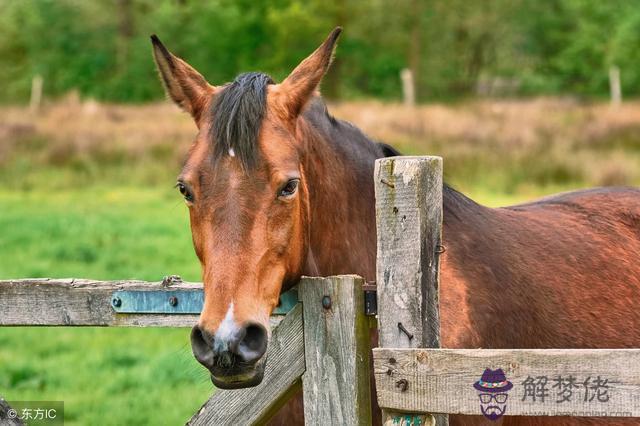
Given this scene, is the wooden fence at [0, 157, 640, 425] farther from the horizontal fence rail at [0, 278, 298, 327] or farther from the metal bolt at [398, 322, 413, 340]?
the horizontal fence rail at [0, 278, 298, 327]

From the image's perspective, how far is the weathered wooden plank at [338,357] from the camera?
2945 millimetres

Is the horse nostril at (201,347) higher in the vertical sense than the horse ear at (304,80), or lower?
lower

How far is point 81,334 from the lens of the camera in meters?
8.98

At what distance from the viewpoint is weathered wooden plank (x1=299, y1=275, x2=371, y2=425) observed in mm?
2945

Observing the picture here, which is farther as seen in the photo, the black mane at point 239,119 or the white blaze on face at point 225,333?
the black mane at point 239,119

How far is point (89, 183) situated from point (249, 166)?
17.5 m

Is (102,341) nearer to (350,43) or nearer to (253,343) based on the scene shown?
(253,343)

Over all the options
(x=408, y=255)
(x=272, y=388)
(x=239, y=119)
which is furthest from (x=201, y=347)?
(x=239, y=119)

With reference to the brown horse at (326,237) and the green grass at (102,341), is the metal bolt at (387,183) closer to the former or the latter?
the brown horse at (326,237)

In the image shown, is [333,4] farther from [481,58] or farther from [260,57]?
[481,58]

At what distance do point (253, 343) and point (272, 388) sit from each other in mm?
271

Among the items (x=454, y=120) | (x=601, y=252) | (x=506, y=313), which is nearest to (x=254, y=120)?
(x=506, y=313)

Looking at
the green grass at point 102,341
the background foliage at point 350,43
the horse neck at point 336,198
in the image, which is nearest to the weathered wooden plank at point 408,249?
the horse neck at point 336,198

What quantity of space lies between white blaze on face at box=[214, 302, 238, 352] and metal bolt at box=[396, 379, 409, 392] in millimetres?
496
